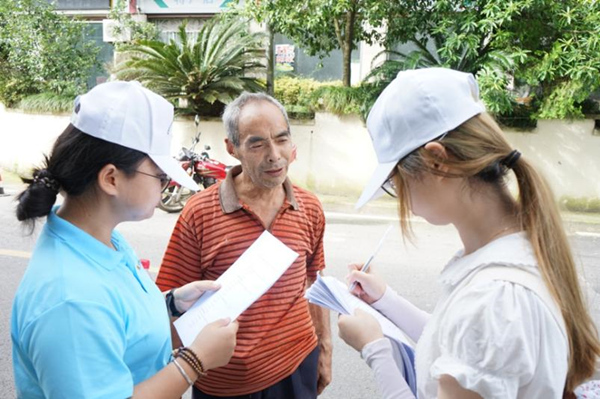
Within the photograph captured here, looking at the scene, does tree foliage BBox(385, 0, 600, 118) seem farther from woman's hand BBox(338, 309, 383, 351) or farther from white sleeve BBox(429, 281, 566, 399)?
white sleeve BBox(429, 281, 566, 399)

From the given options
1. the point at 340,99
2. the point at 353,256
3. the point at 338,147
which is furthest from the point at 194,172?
the point at 353,256

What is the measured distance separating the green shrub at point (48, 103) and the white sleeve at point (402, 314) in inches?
425

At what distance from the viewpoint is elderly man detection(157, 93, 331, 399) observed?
199 centimetres

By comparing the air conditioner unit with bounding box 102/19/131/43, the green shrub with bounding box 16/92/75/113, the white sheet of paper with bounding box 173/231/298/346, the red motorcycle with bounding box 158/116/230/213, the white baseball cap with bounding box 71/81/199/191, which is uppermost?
the air conditioner unit with bounding box 102/19/131/43

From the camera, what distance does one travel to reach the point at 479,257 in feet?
3.91

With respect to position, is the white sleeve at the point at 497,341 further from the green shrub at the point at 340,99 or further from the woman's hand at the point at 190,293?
the green shrub at the point at 340,99

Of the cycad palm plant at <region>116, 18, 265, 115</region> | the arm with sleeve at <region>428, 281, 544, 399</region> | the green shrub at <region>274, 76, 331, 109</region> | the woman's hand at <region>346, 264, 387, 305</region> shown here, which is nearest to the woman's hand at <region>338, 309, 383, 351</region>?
the woman's hand at <region>346, 264, 387, 305</region>

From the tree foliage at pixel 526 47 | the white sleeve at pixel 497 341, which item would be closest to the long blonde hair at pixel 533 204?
the white sleeve at pixel 497 341

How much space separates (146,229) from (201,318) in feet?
18.5

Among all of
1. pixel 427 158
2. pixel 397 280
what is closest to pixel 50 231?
pixel 427 158

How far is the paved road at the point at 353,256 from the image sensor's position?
3529 mm

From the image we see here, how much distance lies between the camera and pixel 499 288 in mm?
1081

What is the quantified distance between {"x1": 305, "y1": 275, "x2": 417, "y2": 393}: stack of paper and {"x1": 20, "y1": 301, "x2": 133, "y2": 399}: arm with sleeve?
2.02ft

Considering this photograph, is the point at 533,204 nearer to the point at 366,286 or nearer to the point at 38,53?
the point at 366,286
